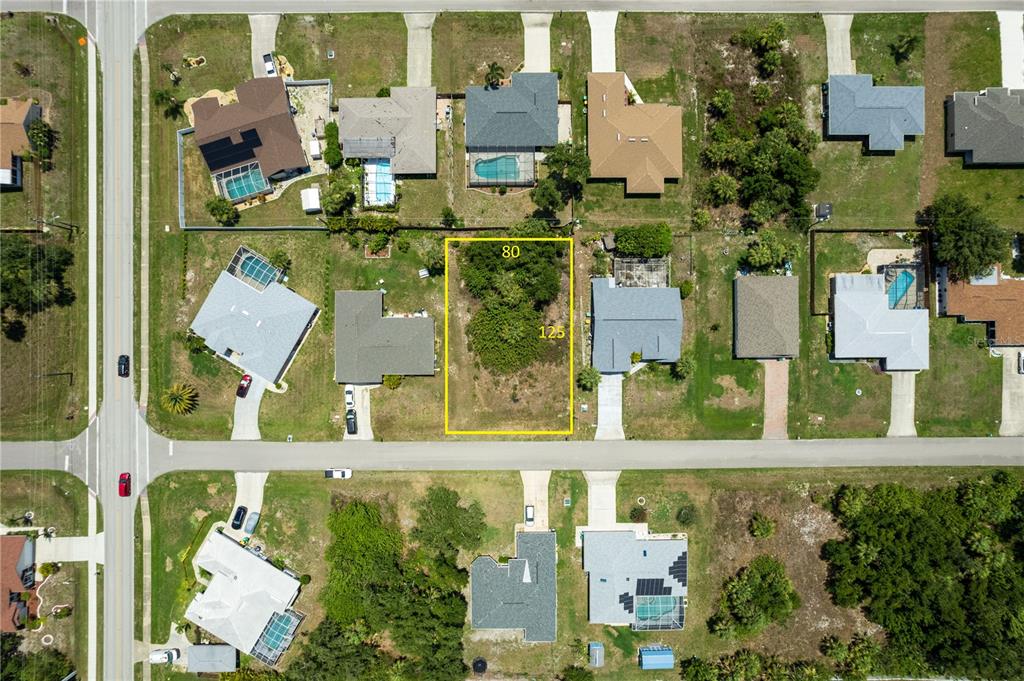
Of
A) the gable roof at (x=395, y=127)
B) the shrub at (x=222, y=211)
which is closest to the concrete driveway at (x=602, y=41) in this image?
the gable roof at (x=395, y=127)

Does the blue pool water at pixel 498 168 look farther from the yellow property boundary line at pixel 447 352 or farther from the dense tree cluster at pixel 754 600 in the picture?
the dense tree cluster at pixel 754 600

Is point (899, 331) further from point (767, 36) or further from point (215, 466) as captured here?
point (215, 466)

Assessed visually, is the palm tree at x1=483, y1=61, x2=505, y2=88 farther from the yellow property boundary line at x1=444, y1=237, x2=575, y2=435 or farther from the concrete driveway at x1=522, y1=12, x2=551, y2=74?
the yellow property boundary line at x1=444, y1=237, x2=575, y2=435

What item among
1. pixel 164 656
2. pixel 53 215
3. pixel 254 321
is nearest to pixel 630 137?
pixel 254 321

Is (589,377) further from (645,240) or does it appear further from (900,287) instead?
(900,287)

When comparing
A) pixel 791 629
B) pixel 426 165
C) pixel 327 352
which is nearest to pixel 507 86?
pixel 426 165

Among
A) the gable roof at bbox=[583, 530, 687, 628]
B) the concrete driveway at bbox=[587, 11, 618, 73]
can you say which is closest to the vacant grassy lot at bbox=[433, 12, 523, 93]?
the concrete driveway at bbox=[587, 11, 618, 73]
